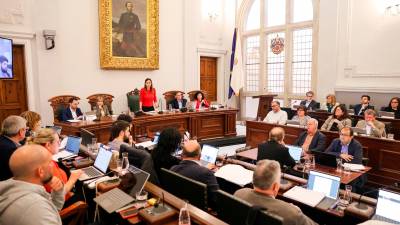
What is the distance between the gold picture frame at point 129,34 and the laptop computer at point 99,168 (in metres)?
5.38

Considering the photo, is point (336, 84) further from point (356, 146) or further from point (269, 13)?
point (356, 146)

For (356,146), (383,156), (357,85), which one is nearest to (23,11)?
(356,146)

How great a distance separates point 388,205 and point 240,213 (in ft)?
3.96

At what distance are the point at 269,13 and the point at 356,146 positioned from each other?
7321 mm

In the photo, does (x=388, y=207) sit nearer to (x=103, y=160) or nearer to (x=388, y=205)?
(x=388, y=205)

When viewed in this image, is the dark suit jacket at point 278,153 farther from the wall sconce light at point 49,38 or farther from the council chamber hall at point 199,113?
the wall sconce light at point 49,38

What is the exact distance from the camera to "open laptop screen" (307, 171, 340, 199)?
280cm

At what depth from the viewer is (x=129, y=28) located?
8.87 metres

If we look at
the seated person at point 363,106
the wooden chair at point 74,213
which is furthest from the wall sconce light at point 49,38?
the seated person at point 363,106

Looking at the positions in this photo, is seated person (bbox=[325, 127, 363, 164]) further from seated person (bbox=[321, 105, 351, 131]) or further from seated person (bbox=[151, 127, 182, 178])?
seated person (bbox=[151, 127, 182, 178])

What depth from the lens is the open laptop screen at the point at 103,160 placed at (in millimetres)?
3414

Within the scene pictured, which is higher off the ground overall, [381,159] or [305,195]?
[305,195]

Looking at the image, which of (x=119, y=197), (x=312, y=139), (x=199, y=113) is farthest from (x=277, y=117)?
(x=119, y=197)

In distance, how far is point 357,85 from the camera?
27.3 ft
